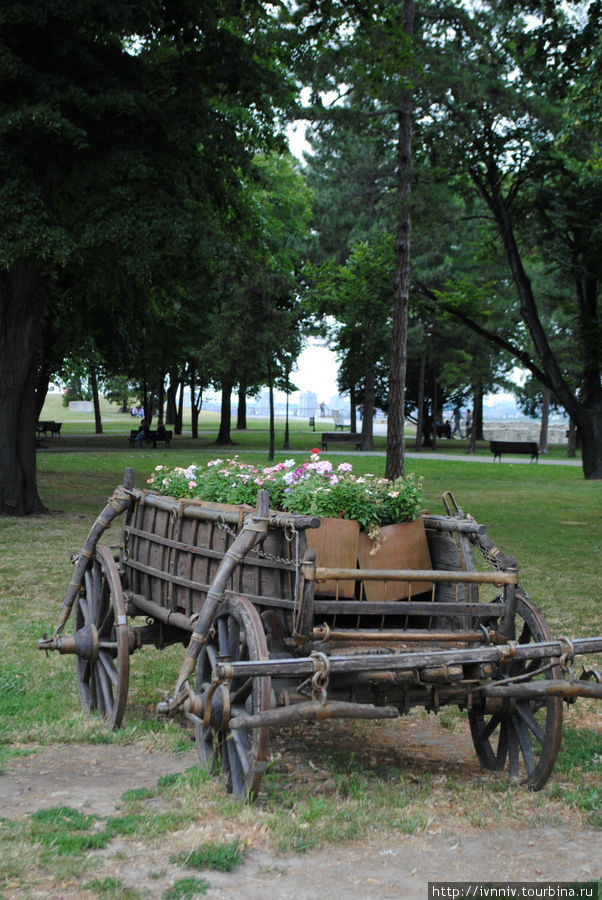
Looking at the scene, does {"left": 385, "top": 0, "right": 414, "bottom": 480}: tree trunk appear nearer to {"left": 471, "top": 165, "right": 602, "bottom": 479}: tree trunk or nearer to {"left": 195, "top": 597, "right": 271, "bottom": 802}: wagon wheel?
{"left": 471, "top": 165, "right": 602, "bottom": 479}: tree trunk

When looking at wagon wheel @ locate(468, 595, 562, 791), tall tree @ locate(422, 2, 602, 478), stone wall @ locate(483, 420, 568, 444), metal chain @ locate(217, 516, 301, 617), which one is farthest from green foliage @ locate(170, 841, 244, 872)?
stone wall @ locate(483, 420, 568, 444)

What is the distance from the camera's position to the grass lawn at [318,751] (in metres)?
4.11

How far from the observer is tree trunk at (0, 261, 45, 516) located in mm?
15938

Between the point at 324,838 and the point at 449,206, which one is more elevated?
the point at 449,206

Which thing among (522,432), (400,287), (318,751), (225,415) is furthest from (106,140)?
(522,432)

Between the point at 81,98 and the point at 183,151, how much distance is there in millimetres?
1924

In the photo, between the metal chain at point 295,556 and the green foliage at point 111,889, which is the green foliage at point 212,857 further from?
the metal chain at point 295,556

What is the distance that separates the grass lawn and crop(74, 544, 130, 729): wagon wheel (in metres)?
0.14

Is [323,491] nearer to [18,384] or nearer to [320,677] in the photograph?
[320,677]

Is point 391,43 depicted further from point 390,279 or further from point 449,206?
point 390,279

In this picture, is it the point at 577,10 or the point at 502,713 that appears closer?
the point at 502,713

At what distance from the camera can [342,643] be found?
4500mm

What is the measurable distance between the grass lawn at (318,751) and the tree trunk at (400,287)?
1689 millimetres

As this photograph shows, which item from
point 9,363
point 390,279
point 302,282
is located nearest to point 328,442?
point 302,282
